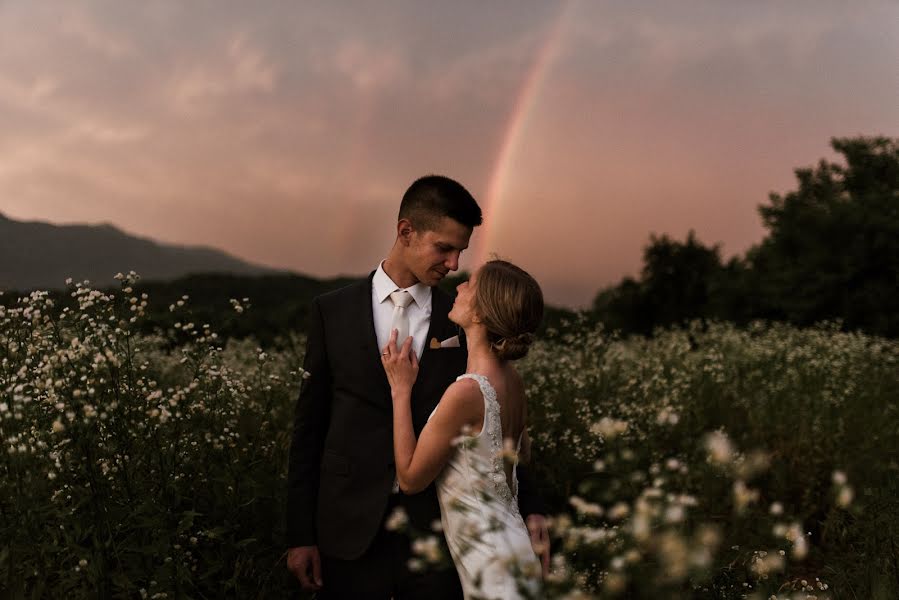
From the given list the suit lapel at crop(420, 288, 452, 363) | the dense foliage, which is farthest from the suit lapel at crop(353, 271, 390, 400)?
the dense foliage

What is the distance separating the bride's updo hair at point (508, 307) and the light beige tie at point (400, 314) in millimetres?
615

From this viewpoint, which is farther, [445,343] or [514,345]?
[445,343]

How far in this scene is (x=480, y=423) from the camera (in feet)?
8.82

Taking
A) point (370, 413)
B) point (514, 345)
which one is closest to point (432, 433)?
point (514, 345)

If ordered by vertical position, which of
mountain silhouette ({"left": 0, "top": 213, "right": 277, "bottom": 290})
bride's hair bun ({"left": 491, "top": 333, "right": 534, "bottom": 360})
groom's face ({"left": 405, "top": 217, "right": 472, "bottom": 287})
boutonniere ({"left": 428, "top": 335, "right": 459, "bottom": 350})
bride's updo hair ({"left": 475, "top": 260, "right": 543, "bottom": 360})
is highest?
mountain silhouette ({"left": 0, "top": 213, "right": 277, "bottom": 290})

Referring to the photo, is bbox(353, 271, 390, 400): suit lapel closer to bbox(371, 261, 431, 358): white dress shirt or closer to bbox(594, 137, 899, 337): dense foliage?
bbox(371, 261, 431, 358): white dress shirt

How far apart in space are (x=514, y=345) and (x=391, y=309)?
0.84 metres

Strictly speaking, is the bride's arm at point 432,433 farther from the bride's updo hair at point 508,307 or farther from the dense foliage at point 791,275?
the dense foliage at point 791,275

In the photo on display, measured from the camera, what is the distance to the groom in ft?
10.3

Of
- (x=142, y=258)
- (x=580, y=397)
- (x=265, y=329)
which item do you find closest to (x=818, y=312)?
(x=265, y=329)

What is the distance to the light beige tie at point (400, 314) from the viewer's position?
131 inches

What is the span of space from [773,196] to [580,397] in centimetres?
2587

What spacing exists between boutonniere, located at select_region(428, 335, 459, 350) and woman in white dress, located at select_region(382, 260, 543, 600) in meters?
0.30

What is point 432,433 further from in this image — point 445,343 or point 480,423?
point 445,343
